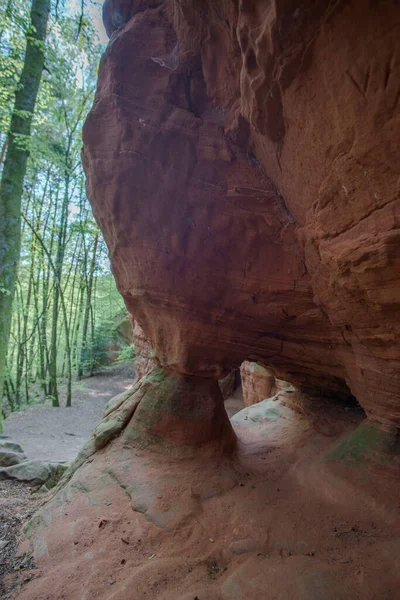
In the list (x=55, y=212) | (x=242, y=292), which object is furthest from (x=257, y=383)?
(x=55, y=212)

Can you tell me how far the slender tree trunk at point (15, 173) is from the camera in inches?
301

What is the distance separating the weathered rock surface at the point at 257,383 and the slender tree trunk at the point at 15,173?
7.34 meters

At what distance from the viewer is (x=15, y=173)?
7926 millimetres

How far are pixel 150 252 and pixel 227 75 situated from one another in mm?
2477

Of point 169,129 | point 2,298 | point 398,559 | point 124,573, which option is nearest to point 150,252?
point 169,129

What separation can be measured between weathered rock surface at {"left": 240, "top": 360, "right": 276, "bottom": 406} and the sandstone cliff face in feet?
13.4

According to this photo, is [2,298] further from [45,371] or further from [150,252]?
[45,371]

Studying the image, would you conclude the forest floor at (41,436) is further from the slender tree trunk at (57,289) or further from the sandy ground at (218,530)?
the slender tree trunk at (57,289)

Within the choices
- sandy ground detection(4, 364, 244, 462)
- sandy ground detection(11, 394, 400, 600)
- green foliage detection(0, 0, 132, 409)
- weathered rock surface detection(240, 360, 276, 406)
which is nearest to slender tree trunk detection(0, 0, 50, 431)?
green foliage detection(0, 0, 132, 409)

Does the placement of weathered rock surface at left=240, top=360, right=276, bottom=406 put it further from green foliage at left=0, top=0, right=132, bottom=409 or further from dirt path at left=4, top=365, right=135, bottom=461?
green foliage at left=0, top=0, right=132, bottom=409

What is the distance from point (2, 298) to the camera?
301 inches

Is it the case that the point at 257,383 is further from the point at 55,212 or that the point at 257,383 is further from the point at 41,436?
the point at 55,212

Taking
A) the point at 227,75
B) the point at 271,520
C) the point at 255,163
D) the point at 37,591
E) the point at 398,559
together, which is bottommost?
the point at 37,591

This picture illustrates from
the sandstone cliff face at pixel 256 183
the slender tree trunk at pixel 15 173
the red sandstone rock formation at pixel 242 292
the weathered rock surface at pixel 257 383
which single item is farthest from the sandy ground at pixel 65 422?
the sandstone cliff face at pixel 256 183
